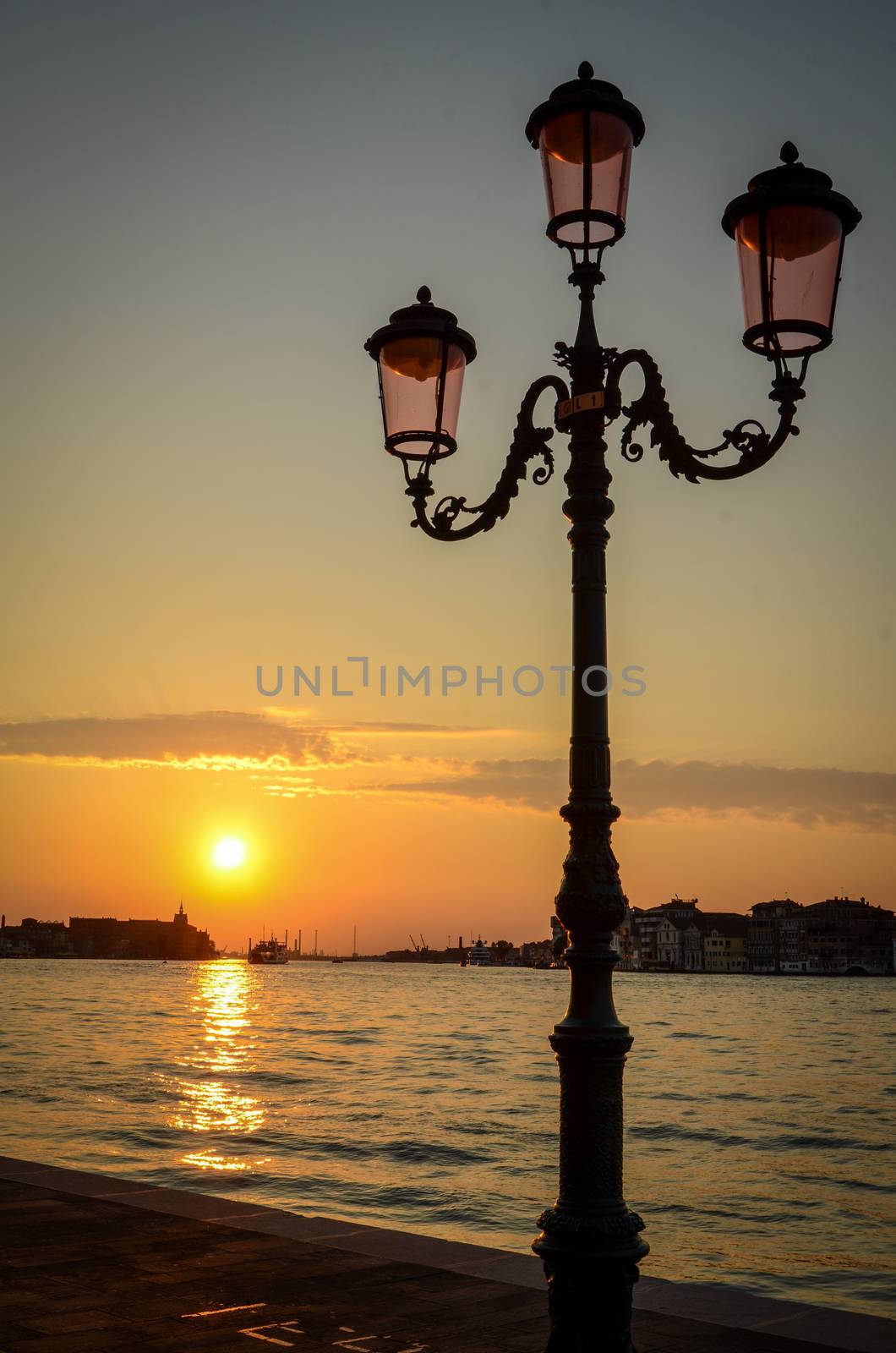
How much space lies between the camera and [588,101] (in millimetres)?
5254

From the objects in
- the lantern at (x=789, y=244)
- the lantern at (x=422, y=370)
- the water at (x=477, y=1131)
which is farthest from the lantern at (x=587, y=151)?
the water at (x=477, y=1131)

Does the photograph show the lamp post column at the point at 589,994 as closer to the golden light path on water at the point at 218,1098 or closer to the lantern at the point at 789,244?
the lantern at the point at 789,244

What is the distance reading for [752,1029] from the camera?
67625 millimetres

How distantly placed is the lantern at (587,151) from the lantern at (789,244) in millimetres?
518

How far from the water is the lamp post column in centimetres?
897

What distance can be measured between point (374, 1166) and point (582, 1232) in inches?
600

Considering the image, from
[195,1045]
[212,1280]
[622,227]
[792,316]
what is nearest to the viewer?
[792,316]

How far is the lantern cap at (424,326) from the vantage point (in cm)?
587

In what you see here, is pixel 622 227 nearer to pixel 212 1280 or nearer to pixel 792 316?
pixel 792 316

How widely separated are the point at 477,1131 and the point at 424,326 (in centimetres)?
2020

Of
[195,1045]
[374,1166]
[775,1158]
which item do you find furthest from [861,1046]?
[374,1166]

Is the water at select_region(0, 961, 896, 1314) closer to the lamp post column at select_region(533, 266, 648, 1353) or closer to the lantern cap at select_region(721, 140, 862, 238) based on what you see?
the lamp post column at select_region(533, 266, 648, 1353)

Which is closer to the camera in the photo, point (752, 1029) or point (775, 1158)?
point (775, 1158)

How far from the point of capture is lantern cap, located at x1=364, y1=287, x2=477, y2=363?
5.87 m
